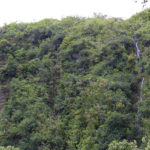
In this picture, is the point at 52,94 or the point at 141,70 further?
the point at 52,94

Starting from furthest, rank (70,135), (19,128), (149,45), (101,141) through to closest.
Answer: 1. (149,45)
2. (19,128)
3. (70,135)
4. (101,141)

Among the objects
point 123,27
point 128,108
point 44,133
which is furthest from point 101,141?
point 123,27

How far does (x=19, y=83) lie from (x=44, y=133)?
544cm

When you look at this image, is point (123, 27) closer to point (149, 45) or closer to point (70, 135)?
point (149, 45)

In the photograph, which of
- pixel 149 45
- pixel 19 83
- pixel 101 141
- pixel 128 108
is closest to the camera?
pixel 101 141

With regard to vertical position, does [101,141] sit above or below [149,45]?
below

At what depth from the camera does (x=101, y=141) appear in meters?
9.71

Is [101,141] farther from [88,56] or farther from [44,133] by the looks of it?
[88,56]

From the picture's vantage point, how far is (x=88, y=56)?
15.7 m

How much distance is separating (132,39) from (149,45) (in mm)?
1489

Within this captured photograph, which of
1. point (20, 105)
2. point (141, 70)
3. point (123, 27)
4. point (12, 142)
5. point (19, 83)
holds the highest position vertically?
point (123, 27)

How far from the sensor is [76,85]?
13781 mm

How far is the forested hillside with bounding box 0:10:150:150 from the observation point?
409 inches

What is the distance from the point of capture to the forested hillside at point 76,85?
10.4m
